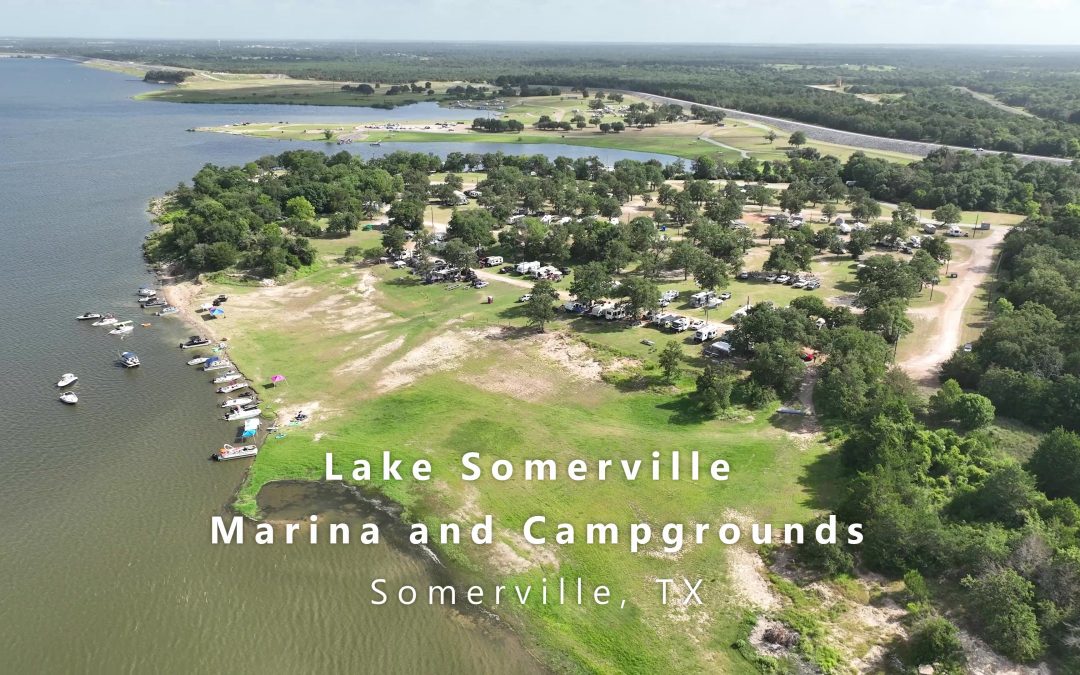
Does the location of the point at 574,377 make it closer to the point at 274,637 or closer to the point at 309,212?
the point at 274,637

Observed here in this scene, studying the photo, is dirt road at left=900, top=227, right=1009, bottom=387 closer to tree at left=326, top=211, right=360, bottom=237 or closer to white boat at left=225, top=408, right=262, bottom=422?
white boat at left=225, top=408, right=262, bottom=422

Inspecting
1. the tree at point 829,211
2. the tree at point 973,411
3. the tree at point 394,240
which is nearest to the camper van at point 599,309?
the tree at point 394,240

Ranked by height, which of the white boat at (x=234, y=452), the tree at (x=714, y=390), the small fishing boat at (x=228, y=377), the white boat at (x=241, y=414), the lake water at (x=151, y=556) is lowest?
the lake water at (x=151, y=556)

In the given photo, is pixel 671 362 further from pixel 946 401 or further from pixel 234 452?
pixel 234 452

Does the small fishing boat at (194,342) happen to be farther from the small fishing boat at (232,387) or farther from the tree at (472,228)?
the tree at (472,228)

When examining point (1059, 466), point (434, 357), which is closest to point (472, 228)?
point (434, 357)

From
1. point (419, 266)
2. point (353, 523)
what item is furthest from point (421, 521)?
point (419, 266)
